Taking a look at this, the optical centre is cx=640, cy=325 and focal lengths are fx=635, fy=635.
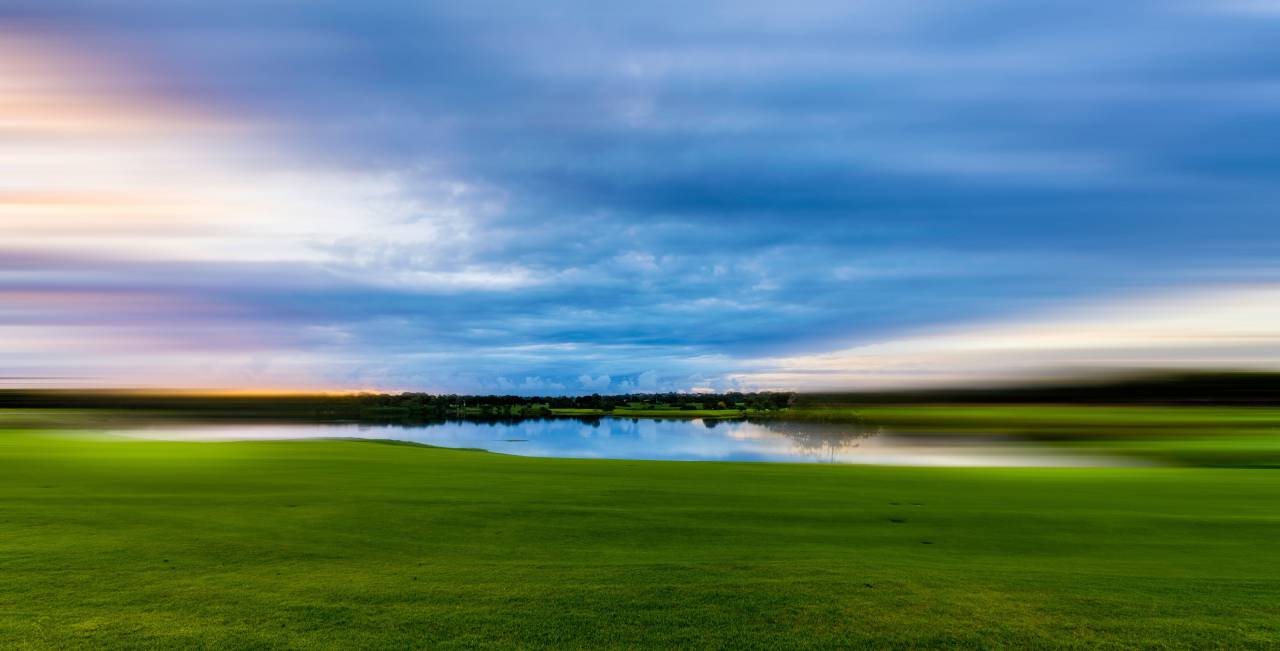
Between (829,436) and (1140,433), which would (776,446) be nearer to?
(829,436)

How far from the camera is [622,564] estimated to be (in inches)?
408

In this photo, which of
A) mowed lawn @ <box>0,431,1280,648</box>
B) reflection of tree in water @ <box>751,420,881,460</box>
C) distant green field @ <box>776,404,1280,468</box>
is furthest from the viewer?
reflection of tree in water @ <box>751,420,881,460</box>

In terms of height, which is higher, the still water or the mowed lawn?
the mowed lawn

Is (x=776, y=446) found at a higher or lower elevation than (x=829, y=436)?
lower

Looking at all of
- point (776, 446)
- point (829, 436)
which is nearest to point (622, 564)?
point (829, 436)

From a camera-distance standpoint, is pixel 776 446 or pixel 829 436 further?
pixel 776 446

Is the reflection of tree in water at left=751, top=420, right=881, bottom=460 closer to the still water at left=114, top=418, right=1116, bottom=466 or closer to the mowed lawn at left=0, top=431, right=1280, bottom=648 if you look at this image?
the still water at left=114, top=418, right=1116, bottom=466

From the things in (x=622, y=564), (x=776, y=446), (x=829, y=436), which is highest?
(x=622, y=564)

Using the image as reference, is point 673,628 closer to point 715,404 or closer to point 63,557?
point 63,557

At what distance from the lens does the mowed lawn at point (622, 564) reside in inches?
303

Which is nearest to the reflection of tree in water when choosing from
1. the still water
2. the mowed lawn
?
the still water

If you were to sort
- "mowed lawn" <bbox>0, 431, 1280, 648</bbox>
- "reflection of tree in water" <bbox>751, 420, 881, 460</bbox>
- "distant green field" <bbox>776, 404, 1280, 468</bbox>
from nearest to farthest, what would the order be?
"mowed lawn" <bbox>0, 431, 1280, 648</bbox>
"distant green field" <bbox>776, 404, 1280, 468</bbox>
"reflection of tree in water" <bbox>751, 420, 881, 460</bbox>

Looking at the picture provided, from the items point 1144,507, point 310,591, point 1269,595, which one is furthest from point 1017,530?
point 310,591

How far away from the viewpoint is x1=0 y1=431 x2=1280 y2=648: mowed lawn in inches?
303
